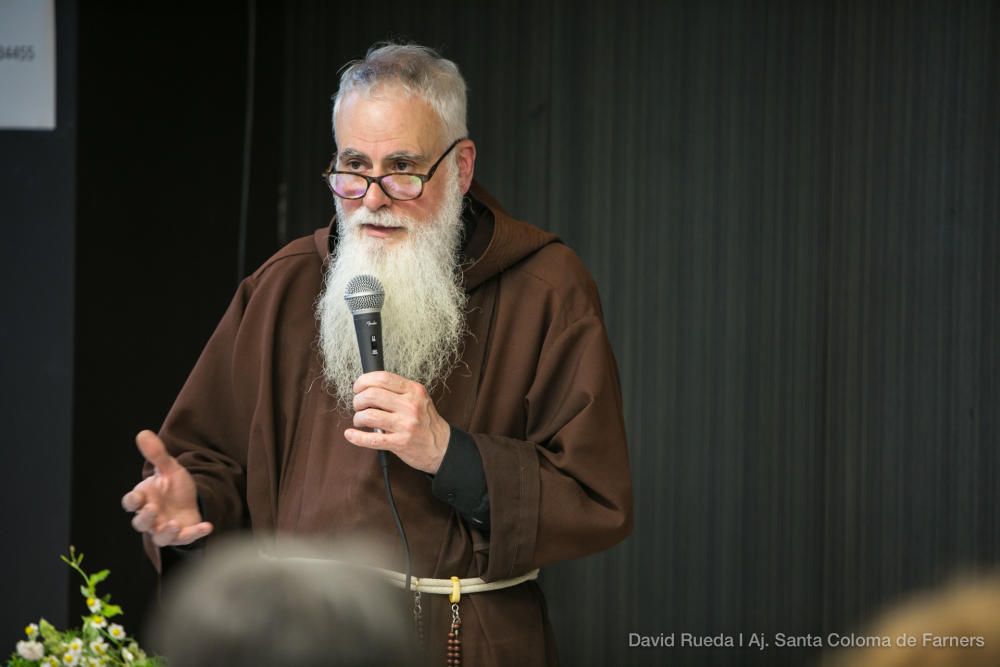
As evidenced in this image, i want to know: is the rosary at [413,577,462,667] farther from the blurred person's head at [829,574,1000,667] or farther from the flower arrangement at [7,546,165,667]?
the blurred person's head at [829,574,1000,667]

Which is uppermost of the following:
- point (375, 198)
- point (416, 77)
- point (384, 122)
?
point (416, 77)

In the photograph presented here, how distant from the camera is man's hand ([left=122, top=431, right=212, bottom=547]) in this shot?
2.28 m

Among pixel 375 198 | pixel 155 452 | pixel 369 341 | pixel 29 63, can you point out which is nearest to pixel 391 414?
pixel 369 341

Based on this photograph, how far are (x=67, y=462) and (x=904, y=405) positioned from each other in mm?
2967

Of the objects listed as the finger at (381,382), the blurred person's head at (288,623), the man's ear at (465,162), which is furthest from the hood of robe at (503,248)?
the blurred person's head at (288,623)

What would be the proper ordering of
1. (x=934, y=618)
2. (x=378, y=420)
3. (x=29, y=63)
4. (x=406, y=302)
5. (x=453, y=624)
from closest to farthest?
(x=378, y=420) < (x=453, y=624) < (x=406, y=302) < (x=29, y=63) < (x=934, y=618)

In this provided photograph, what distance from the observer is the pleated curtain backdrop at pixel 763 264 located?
443 centimetres

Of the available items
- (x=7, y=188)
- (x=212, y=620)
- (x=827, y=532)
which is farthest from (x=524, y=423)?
(x=827, y=532)

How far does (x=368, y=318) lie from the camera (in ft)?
7.43

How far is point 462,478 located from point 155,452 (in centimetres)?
58

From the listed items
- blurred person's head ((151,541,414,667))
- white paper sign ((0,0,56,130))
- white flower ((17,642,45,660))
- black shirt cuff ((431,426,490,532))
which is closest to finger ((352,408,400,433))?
black shirt cuff ((431,426,490,532))

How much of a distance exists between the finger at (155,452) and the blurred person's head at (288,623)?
34.1 inches

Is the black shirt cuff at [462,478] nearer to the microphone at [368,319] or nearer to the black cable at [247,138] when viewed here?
the microphone at [368,319]

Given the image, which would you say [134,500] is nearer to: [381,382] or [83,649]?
[83,649]
